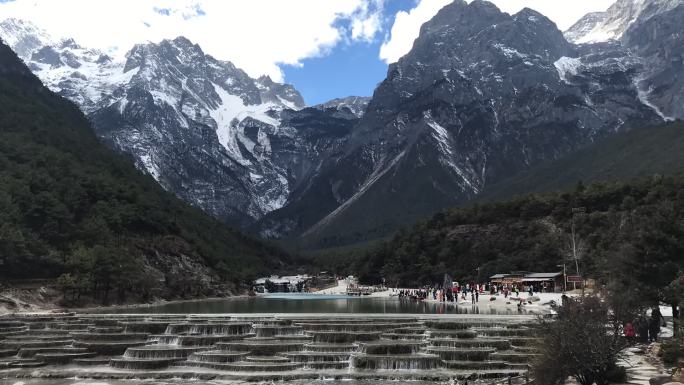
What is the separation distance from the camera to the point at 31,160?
124750 mm

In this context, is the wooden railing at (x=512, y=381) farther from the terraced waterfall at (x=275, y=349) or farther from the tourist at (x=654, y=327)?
the tourist at (x=654, y=327)

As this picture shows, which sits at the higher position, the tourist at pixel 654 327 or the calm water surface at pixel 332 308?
the calm water surface at pixel 332 308

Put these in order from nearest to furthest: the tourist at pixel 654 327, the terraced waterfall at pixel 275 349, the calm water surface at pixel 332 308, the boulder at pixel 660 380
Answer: the boulder at pixel 660 380, the tourist at pixel 654 327, the terraced waterfall at pixel 275 349, the calm water surface at pixel 332 308

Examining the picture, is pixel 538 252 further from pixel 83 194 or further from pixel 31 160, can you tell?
pixel 31 160

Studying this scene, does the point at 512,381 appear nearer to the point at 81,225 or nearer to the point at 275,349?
the point at 275,349

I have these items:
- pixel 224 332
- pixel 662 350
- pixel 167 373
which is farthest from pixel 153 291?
pixel 662 350

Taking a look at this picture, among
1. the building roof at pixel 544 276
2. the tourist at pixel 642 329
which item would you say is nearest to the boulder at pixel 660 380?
the tourist at pixel 642 329

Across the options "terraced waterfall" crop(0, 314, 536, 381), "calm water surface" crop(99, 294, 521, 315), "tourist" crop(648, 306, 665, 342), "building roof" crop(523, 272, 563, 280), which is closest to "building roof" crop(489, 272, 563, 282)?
"building roof" crop(523, 272, 563, 280)

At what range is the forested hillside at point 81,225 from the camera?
296 feet

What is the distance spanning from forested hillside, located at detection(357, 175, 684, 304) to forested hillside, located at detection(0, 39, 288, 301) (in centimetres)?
4823

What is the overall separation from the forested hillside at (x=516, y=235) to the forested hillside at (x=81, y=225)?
158 ft

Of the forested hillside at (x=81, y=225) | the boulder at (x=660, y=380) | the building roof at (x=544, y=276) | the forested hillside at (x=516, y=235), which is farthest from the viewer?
the forested hillside at (x=516, y=235)

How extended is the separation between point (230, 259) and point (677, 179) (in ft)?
385

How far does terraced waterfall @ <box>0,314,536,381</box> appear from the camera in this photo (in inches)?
1387
